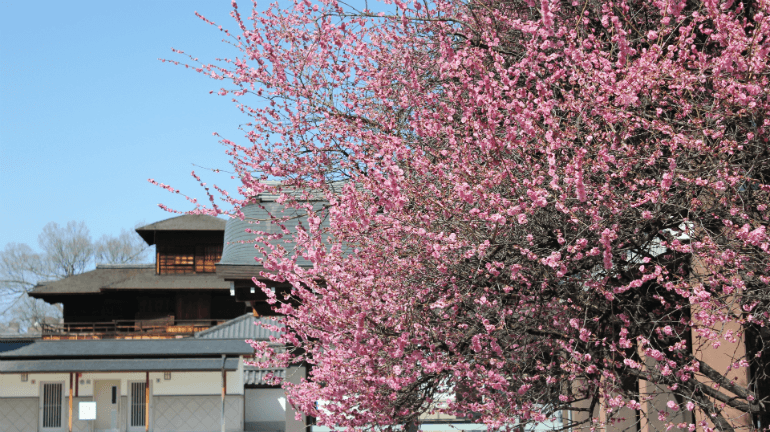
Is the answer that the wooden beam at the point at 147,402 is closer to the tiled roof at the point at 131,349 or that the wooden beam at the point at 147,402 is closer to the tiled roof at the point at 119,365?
the tiled roof at the point at 119,365

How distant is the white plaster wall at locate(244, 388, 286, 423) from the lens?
30062 millimetres

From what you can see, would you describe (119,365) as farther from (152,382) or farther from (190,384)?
(190,384)

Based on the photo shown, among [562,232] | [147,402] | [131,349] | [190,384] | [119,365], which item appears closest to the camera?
[562,232]

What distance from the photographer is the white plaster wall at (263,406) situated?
30062 mm

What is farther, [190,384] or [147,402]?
[190,384]

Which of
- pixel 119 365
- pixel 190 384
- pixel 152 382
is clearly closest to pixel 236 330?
pixel 190 384

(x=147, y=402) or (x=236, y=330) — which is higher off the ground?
(x=236, y=330)

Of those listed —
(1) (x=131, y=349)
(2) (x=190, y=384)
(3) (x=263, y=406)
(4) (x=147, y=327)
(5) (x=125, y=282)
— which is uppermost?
(5) (x=125, y=282)

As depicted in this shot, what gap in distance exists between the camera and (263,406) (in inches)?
1190

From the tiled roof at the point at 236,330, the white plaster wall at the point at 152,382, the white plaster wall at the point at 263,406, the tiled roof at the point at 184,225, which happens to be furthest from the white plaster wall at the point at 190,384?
the tiled roof at the point at 184,225

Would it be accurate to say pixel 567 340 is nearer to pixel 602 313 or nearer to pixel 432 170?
pixel 602 313

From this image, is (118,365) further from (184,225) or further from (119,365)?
(184,225)

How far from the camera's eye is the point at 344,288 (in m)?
6.11

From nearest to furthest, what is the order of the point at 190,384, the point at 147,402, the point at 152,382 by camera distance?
the point at 147,402 → the point at 190,384 → the point at 152,382
